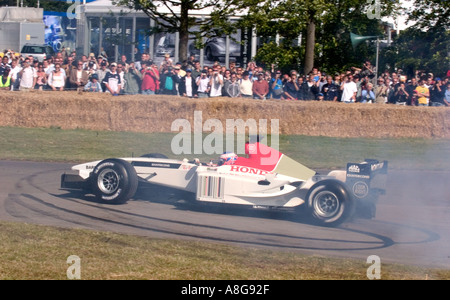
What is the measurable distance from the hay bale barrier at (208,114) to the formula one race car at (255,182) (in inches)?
275

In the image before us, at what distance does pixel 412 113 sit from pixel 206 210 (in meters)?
9.04

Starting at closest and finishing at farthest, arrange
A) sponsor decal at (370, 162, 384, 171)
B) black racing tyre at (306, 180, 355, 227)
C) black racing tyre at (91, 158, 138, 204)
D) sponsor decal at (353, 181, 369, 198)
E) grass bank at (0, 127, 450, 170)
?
black racing tyre at (306, 180, 355, 227)
sponsor decal at (353, 181, 369, 198)
sponsor decal at (370, 162, 384, 171)
black racing tyre at (91, 158, 138, 204)
grass bank at (0, 127, 450, 170)

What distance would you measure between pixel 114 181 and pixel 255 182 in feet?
6.34

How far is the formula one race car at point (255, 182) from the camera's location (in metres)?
7.89

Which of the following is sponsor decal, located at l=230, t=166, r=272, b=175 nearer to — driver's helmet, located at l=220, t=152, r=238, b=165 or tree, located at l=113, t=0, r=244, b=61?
driver's helmet, located at l=220, t=152, r=238, b=165

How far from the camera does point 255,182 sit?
8188 millimetres

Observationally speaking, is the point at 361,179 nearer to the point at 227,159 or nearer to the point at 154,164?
the point at 227,159

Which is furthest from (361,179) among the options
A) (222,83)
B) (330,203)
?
(222,83)

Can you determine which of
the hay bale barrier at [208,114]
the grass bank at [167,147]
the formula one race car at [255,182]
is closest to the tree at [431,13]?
the hay bale barrier at [208,114]

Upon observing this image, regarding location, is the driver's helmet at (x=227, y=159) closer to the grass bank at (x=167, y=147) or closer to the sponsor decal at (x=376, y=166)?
the sponsor decal at (x=376, y=166)

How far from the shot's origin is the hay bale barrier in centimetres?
1571

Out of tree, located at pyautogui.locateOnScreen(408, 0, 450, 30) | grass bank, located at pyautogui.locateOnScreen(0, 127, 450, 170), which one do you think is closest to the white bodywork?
grass bank, located at pyautogui.locateOnScreen(0, 127, 450, 170)
